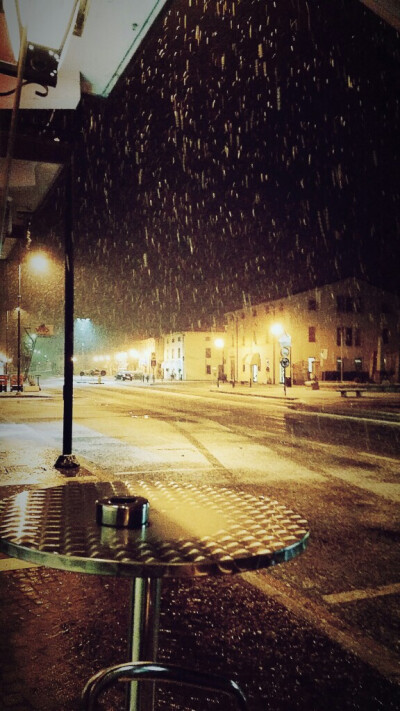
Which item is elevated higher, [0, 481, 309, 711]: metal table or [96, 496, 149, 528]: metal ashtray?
[96, 496, 149, 528]: metal ashtray

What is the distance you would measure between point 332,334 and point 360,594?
162 ft

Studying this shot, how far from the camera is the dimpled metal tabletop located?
147 centimetres

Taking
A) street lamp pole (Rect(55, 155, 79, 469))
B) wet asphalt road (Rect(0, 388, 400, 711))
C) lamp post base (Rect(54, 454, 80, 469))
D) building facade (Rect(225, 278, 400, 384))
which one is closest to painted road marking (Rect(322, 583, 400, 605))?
wet asphalt road (Rect(0, 388, 400, 711))

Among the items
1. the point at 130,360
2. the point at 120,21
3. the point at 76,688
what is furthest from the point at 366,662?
the point at 130,360

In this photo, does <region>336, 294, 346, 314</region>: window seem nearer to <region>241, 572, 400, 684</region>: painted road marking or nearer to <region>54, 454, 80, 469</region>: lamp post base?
<region>54, 454, 80, 469</region>: lamp post base

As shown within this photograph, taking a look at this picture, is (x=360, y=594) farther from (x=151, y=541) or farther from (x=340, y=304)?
(x=340, y=304)

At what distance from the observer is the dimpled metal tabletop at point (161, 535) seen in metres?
1.47

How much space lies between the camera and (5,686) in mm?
2730

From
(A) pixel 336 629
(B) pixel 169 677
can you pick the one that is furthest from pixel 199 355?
(B) pixel 169 677

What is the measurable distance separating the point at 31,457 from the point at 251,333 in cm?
5001

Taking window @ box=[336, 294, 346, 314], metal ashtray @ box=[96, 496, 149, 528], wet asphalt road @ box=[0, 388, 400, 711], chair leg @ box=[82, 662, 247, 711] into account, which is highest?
window @ box=[336, 294, 346, 314]

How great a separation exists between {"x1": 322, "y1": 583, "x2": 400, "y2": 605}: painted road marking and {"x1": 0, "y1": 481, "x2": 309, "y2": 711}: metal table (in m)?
2.13

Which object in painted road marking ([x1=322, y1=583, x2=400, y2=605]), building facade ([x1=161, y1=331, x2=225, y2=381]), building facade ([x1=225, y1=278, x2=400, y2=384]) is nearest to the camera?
painted road marking ([x1=322, y1=583, x2=400, y2=605])

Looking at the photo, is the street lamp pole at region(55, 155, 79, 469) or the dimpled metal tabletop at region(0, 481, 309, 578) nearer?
the dimpled metal tabletop at region(0, 481, 309, 578)
